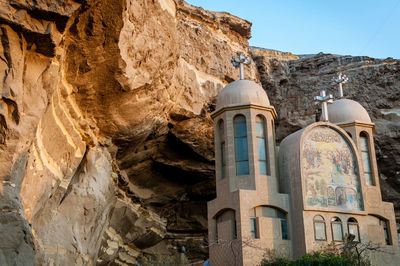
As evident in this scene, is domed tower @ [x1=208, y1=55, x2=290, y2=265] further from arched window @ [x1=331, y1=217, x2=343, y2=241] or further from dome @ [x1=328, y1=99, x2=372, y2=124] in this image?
dome @ [x1=328, y1=99, x2=372, y2=124]

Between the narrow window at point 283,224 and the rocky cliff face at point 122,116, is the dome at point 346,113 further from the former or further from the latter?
the narrow window at point 283,224

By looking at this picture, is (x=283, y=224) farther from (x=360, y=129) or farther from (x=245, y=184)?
(x=360, y=129)

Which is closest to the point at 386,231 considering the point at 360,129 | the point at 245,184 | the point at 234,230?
the point at 360,129

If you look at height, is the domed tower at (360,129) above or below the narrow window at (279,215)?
above

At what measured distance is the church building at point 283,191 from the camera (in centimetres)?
1794

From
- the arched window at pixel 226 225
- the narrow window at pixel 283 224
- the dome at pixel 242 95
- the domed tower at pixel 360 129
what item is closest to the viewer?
the arched window at pixel 226 225

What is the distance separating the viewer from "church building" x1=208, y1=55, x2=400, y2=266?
17.9 meters

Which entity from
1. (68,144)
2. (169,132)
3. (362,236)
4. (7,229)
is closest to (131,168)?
(169,132)

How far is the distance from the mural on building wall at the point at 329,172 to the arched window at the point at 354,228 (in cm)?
43

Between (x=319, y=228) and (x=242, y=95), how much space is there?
5.16 metres

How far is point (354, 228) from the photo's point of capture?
18.8m

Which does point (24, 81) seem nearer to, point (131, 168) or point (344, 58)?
point (131, 168)

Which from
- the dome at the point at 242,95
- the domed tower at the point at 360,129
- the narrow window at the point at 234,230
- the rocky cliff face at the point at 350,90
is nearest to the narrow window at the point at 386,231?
the domed tower at the point at 360,129

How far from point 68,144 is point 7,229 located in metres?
5.70
